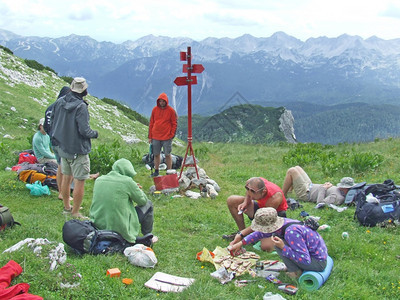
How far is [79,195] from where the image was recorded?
755cm

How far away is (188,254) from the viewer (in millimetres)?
6348

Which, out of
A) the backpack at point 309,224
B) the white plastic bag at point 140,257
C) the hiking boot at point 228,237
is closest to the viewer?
the backpack at point 309,224

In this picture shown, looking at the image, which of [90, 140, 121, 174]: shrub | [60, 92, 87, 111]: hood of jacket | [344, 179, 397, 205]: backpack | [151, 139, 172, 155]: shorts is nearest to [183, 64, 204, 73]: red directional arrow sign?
[151, 139, 172, 155]: shorts

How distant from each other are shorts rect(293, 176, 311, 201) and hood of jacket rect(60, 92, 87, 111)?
5553 millimetres

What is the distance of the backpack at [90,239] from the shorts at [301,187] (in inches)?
207

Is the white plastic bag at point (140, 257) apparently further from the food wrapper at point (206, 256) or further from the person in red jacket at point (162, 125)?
the person in red jacket at point (162, 125)

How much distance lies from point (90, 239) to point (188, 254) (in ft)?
5.42

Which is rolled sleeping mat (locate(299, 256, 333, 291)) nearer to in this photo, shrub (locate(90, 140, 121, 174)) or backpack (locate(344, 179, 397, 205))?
backpack (locate(344, 179, 397, 205))

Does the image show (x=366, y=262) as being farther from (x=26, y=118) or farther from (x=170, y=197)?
(x=26, y=118)

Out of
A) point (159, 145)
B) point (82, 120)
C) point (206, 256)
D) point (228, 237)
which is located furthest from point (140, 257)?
point (159, 145)

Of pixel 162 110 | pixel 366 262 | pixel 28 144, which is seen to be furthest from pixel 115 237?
pixel 28 144

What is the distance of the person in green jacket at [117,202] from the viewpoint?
5.95m

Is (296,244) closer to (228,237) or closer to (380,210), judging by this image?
(228,237)

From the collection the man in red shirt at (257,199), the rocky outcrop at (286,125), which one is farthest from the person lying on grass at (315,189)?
the rocky outcrop at (286,125)
